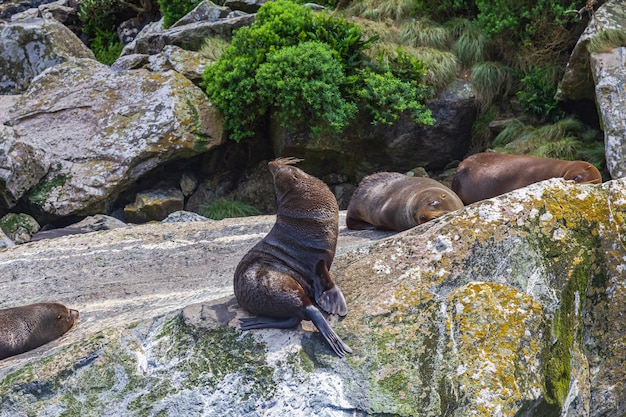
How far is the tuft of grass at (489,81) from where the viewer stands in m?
10.9

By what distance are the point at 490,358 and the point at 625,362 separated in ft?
3.10

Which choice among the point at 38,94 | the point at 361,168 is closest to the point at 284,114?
the point at 361,168

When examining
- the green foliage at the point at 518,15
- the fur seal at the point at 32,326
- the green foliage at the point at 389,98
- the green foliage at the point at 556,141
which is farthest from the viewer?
the green foliage at the point at 518,15

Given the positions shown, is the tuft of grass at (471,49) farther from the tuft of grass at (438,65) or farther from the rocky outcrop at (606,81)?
the rocky outcrop at (606,81)

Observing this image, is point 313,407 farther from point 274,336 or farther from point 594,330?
point 594,330

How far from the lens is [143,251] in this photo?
6402 millimetres

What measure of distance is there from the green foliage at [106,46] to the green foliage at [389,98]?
26.4 ft

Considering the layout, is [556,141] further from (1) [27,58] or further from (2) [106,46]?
(2) [106,46]

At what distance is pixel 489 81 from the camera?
10.9m

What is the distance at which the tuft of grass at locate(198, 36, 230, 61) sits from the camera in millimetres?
11578

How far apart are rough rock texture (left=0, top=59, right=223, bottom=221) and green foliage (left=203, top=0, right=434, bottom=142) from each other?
0.44 meters

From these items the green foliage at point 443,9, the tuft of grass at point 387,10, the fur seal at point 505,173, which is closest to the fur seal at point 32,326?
the fur seal at point 505,173

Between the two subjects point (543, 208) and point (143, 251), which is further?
point (143, 251)

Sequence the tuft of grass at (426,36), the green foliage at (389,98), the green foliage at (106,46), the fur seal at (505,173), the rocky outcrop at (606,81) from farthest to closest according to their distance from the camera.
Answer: the green foliage at (106,46) < the tuft of grass at (426,36) < the green foliage at (389,98) < the rocky outcrop at (606,81) < the fur seal at (505,173)
